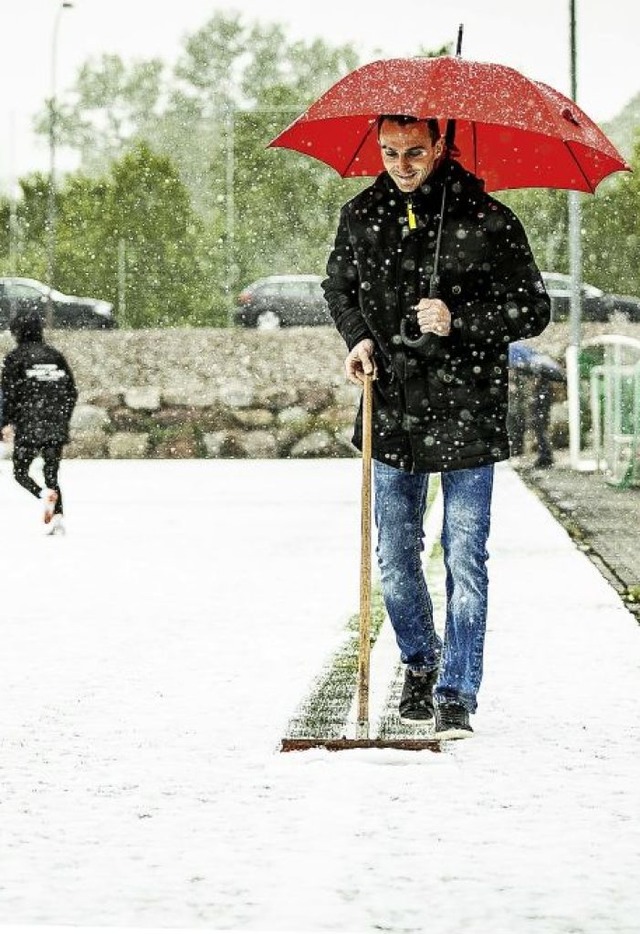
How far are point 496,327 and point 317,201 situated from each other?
31.9m

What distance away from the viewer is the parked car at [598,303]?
117 feet

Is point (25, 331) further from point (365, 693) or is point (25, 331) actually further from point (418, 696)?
point (365, 693)

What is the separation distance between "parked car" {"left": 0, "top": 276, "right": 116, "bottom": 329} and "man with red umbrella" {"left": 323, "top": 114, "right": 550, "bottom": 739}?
84.2ft

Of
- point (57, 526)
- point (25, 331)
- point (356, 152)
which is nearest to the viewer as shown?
point (356, 152)

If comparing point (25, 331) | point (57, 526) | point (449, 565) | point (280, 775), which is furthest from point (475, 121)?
point (25, 331)

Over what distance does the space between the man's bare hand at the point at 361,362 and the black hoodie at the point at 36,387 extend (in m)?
8.50

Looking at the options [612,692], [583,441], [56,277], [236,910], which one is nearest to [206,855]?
[236,910]

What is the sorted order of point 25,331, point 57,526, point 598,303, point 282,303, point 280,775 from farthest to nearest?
point 598,303
point 282,303
point 25,331
point 57,526
point 280,775

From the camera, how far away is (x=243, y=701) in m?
6.41

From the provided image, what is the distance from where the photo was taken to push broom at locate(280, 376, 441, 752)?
213 inches

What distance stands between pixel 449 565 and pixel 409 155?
1180mm

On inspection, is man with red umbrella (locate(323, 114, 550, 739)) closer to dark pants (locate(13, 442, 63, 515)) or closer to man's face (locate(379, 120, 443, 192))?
man's face (locate(379, 120, 443, 192))

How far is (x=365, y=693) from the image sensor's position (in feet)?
18.2

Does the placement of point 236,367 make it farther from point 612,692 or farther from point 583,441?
point 612,692
